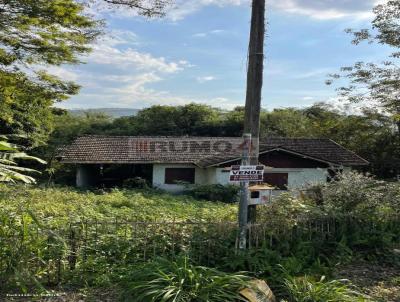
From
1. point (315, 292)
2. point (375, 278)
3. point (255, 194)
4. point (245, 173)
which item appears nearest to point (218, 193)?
point (255, 194)

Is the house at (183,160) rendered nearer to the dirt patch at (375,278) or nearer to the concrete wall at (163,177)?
the concrete wall at (163,177)

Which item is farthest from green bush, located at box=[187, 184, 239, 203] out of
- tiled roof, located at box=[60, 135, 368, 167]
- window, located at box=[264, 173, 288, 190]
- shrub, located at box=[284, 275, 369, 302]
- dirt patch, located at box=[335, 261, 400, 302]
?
shrub, located at box=[284, 275, 369, 302]

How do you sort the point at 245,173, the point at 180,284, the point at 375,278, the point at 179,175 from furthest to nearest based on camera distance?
the point at 179,175 → the point at 245,173 → the point at 375,278 → the point at 180,284

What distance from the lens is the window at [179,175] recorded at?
27.8m

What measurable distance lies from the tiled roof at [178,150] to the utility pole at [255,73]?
19.6 metres

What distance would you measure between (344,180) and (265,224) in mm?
2408

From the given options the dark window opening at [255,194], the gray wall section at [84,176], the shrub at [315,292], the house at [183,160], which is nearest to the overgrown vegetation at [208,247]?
the shrub at [315,292]

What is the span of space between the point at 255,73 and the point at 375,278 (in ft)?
11.0

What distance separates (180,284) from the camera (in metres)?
4.27

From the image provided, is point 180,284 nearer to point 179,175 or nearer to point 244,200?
point 244,200

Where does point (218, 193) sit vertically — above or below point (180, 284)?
below

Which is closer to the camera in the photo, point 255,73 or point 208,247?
point 208,247

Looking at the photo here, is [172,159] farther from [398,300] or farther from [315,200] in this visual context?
[398,300]

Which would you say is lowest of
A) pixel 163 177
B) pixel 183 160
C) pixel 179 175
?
pixel 163 177
